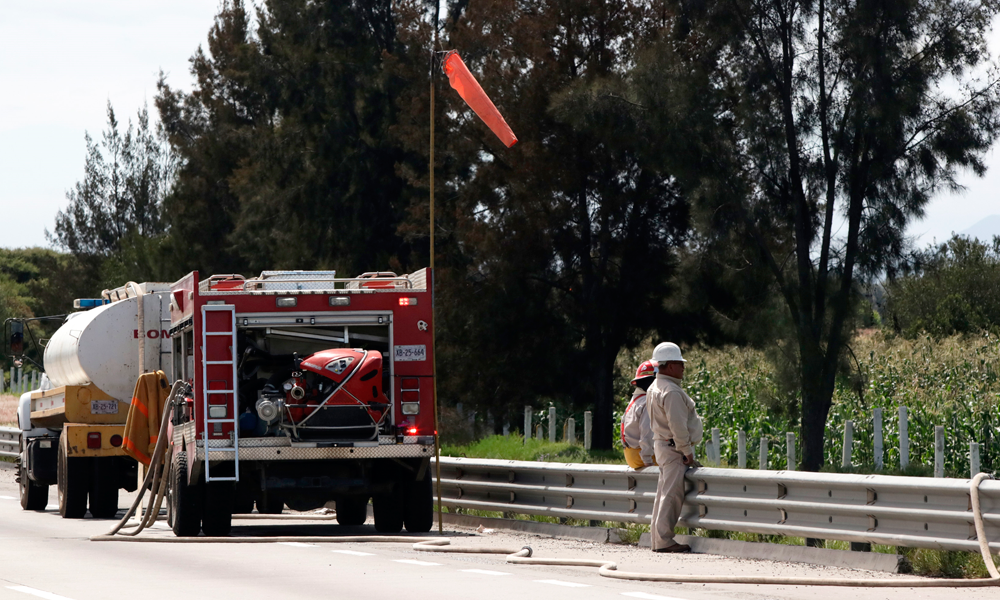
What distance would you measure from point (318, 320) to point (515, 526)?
333 centimetres

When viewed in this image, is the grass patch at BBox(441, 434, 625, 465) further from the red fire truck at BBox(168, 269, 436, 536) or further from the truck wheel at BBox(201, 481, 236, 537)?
the truck wheel at BBox(201, 481, 236, 537)

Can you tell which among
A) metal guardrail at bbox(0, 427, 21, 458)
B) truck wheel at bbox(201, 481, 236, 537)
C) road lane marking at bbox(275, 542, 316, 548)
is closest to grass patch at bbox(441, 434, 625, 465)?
truck wheel at bbox(201, 481, 236, 537)

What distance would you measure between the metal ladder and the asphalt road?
97 centimetres

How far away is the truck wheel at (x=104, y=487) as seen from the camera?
19.5m

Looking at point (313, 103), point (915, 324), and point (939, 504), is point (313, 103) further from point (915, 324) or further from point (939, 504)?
point (939, 504)

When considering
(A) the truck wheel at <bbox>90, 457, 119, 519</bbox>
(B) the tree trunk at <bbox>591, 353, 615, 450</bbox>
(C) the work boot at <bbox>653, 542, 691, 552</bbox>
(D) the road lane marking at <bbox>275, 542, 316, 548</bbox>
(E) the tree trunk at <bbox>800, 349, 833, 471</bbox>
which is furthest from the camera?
(B) the tree trunk at <bbox>591, 353, 615, 450</bbox>

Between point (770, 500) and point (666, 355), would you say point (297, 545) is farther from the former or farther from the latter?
point (770, 500)

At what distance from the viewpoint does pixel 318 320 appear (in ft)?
49.6

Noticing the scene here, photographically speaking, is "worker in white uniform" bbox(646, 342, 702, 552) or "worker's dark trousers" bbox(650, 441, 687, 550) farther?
"worker's dark trousers" bbox(650, 441, 687, 550)

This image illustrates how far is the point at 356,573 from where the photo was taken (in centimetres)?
1143

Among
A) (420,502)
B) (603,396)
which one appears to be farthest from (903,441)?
(603,396)

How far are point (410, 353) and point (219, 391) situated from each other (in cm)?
214

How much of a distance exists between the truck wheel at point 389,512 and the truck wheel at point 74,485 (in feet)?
18.3

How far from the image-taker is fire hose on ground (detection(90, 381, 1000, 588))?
32.3 feet
